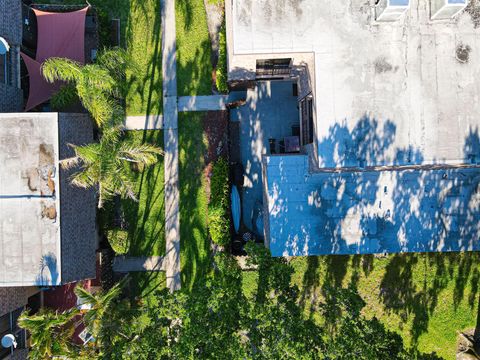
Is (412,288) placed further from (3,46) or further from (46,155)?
(3,46)

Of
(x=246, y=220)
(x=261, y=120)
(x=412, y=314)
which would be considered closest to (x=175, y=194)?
(x=246, y=220)

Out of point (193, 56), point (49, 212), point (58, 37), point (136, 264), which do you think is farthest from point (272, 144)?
point (58, 37)

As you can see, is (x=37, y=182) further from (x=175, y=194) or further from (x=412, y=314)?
(x=412, y=314)

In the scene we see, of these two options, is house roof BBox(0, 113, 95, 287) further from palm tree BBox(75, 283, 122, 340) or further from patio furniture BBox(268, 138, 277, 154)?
patio furniture BBox(268, 138, 277, 154)

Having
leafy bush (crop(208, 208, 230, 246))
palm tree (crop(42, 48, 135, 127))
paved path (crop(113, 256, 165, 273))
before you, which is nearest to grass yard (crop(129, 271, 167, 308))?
paved path (crop(113, 256, 165, 273))

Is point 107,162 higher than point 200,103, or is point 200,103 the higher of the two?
point 200,103

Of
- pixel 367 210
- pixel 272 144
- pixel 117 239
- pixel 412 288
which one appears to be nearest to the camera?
pixel 367 210
